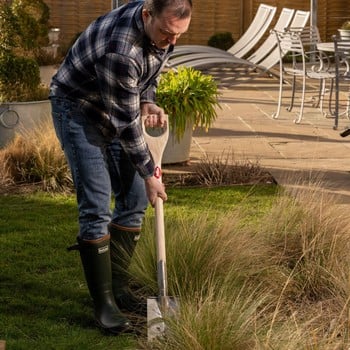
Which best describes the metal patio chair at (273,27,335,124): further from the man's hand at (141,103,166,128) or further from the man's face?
the man's face

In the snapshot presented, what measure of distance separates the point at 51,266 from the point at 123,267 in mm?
932

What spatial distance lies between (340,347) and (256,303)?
45 cm

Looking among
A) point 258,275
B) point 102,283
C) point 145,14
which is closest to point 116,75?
point 145,14

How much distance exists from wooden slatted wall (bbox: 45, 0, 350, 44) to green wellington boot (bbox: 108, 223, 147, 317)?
16.1 meters

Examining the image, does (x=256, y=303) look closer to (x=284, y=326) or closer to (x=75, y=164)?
(x=284, y=326)

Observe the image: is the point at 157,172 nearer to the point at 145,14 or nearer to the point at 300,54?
the point at 145,14

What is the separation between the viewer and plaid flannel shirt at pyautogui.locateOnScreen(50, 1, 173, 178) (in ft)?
15.2

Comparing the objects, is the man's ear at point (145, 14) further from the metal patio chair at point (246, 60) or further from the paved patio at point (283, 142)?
the metal patio chair at point (246, 60)

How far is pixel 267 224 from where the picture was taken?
19.6ft

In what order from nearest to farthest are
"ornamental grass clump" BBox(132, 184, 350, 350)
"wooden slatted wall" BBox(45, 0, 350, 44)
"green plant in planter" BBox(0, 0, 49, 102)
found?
"ornamental grass clump" BBox(132, 184, 350, 350) → "green plant in planter" BBox(0, 0, 49, 102) → "wooden slatted wall" BBox(45, 0, 350, 44)

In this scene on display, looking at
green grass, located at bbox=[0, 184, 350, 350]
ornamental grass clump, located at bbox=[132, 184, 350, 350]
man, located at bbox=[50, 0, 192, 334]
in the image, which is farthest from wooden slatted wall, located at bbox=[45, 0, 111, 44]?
man, located at bbox=[50, 0, 192, 334]

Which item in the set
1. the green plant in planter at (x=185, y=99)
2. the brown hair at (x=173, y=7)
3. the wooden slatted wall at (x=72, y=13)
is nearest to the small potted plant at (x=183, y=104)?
the green plant in planter at (x=185, y=99)

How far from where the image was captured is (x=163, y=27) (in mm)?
4496

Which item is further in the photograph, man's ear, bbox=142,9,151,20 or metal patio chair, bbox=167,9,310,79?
metal patio chair, bbox=167,9,310,79
